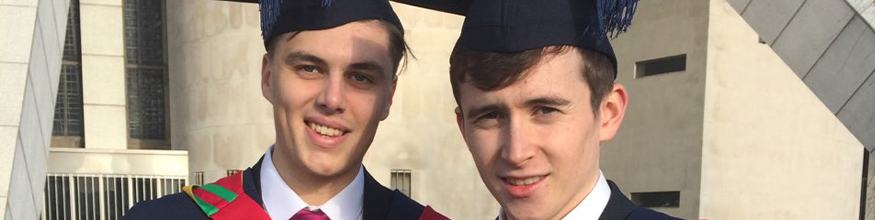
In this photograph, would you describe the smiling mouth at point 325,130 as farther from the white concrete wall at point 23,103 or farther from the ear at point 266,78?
the white concrete wall at point 23,103

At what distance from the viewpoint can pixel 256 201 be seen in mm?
3148

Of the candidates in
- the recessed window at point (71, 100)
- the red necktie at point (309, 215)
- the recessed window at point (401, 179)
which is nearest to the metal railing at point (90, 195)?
the recessed window at point (71, 100)

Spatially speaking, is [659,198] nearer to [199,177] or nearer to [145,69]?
[199,177]

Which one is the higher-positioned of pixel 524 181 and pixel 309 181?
pixel 524 181

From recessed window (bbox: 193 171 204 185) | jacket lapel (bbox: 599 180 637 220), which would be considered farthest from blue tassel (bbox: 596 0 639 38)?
recessed window (bbox: 193 171 204 185)

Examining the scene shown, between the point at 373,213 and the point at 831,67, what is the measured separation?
11.2 metres

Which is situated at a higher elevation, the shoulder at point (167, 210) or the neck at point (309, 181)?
the neck at point (309, 181)

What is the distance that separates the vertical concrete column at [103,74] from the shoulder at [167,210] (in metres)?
15.4

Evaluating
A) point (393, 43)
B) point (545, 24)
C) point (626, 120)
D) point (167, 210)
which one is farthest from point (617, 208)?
point (626, 120)

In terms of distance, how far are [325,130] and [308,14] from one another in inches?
17.2

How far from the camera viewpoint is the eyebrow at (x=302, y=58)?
3.02 meters

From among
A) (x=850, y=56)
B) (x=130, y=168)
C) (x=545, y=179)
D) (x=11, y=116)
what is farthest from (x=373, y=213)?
(x=130, y=168)

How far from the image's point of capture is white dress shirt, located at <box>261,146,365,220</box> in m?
3.15

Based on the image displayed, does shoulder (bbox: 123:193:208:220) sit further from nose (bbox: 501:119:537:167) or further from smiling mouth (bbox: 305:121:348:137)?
nose (bbox: 501:119:537:167)
